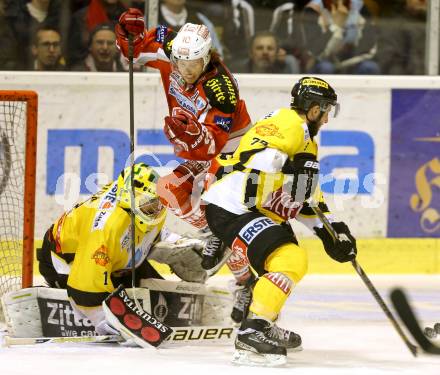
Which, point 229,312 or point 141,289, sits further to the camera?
point 229,312

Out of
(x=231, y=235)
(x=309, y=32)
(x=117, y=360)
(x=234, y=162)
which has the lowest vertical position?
(x=117, y=360)

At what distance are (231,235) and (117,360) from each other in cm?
67

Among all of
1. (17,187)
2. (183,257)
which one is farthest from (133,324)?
(17,187)

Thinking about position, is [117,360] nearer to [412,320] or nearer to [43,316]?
[43,316]

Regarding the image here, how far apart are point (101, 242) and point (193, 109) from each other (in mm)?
853

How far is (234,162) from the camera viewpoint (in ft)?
15.3

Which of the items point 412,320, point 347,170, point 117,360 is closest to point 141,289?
point 117,360

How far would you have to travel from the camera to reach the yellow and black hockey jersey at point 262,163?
4.46 meters

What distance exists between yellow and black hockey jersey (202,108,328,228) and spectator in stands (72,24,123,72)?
223cm

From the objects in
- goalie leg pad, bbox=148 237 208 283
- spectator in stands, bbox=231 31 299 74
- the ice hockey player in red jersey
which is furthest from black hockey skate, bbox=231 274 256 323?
spectator in stands, bbox=231 31 299 74

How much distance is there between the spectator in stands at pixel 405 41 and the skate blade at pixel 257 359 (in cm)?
303

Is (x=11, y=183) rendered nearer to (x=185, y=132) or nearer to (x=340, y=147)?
(x=185, y=132)

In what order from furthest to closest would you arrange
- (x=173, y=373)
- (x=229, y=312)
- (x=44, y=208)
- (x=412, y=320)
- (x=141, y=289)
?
(x=44, y=208) < (x=229, y=312) < (x=141, y=289) < (x=412, y=320) < (x=173, y=373)

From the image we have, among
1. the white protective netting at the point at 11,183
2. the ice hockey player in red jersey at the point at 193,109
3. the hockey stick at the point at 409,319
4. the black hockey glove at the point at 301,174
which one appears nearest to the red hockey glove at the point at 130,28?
the ice hockey player in red jersey at the point at 193,109
